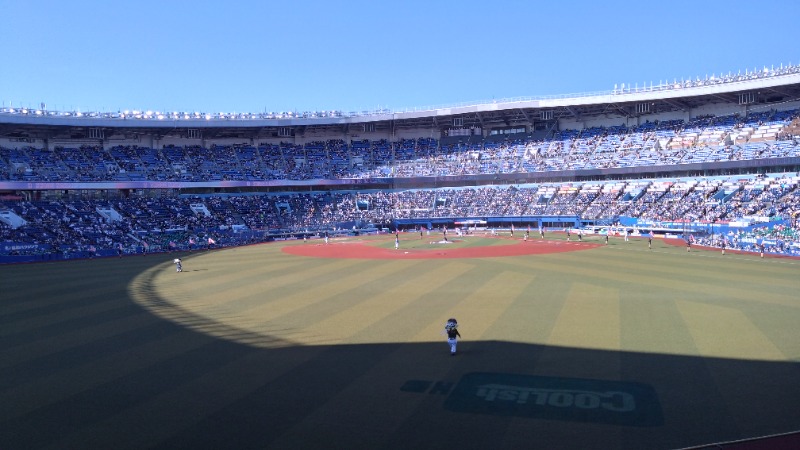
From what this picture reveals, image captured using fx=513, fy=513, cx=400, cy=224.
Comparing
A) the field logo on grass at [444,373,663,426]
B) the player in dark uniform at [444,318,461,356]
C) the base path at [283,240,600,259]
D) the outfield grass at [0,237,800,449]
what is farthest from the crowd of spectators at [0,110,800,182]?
the field logo on grass at [444,373,663,426]

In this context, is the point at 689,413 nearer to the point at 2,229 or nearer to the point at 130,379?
the point at 130,379

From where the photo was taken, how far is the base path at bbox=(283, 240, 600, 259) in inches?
1610

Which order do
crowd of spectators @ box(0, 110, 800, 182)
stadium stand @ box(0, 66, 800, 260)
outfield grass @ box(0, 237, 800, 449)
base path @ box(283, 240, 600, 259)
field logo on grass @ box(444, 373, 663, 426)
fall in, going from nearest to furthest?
outfield grass @ box(0, 237, 800, 449) < field logo on grass @ box(444, 373, 663, 426) < base path @ box(283, 240, 600, 259) < stadium stand @ box(0, 66, 800, 260) < crowd of spectators @ box(0, 110, 800, 182)

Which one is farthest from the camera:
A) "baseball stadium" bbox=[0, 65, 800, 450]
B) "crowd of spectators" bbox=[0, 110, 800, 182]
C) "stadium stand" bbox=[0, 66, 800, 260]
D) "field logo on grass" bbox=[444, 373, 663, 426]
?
"crowd of spectators" bbox=[0, 110, 800, 182]

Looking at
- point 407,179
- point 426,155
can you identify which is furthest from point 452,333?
point 426,155

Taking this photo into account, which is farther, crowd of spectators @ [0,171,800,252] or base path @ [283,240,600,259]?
crowd of spectators @ [0,171,800,252]

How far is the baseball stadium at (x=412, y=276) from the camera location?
10.9 m

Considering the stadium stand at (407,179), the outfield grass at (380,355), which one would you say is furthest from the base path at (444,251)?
the stadium stand at (407,179)

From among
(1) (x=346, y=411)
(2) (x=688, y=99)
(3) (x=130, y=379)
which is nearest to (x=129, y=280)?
(3) (x=130, y=379)

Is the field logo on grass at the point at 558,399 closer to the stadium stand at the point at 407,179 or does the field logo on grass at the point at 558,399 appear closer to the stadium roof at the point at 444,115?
the stadium stand at the point at 407,179

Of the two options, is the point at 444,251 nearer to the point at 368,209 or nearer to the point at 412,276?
the point at 412,276

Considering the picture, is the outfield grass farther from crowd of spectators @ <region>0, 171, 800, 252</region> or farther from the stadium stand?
the stadium stand

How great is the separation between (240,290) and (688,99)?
62.8 metres

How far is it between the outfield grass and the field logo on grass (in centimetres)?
23
